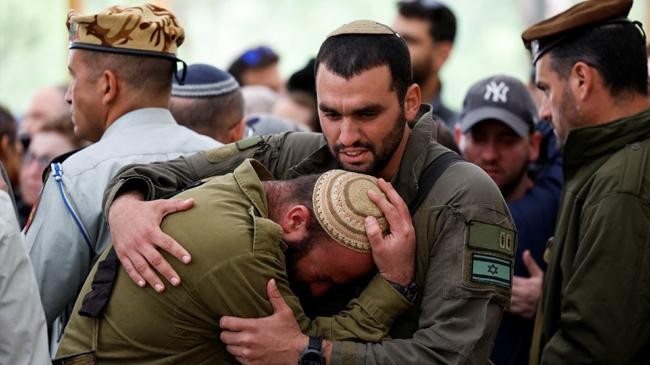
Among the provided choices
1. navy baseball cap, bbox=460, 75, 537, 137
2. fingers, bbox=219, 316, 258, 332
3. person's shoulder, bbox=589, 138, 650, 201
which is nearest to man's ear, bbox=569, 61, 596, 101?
person's shoulder, bbox=589, 138, 650, 201

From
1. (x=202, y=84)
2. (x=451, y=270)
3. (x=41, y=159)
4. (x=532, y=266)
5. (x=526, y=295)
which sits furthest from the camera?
(x=41, y=159)

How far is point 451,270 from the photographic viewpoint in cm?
330

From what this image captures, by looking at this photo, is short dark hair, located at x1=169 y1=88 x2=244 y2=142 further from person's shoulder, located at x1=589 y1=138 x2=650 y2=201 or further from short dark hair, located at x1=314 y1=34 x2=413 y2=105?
person's shoulder, located at x1=589 y1=138 x2=650 y2=201

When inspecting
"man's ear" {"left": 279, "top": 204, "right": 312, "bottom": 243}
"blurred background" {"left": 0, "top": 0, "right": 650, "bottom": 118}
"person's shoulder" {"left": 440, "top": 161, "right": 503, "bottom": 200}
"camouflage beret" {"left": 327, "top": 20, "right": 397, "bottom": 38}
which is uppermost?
"camouflage beret" {"left": 327, "top": 20, "right": 397, "bottom": 38}

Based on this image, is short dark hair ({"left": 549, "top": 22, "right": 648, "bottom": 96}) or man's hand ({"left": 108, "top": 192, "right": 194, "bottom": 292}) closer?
man's hand ({"left": 108, "top": 192, "right": 194, "bottom": 292})

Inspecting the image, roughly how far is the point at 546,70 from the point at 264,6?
813cm

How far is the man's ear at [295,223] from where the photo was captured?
335cm

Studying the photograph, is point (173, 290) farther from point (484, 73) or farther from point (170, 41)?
point (484, 73)

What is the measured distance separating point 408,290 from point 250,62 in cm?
635

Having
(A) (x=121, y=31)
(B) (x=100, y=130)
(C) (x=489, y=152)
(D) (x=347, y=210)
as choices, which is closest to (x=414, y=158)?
(D) (x=347, y=210)

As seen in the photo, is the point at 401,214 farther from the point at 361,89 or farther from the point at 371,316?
Answer: the point at 361,89

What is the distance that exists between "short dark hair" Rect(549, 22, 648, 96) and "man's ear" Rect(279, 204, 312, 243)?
4.76 feet

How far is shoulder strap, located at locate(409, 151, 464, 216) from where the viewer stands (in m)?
3.45

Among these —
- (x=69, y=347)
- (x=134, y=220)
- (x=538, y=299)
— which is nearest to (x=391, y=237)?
(x=134, y=220)
